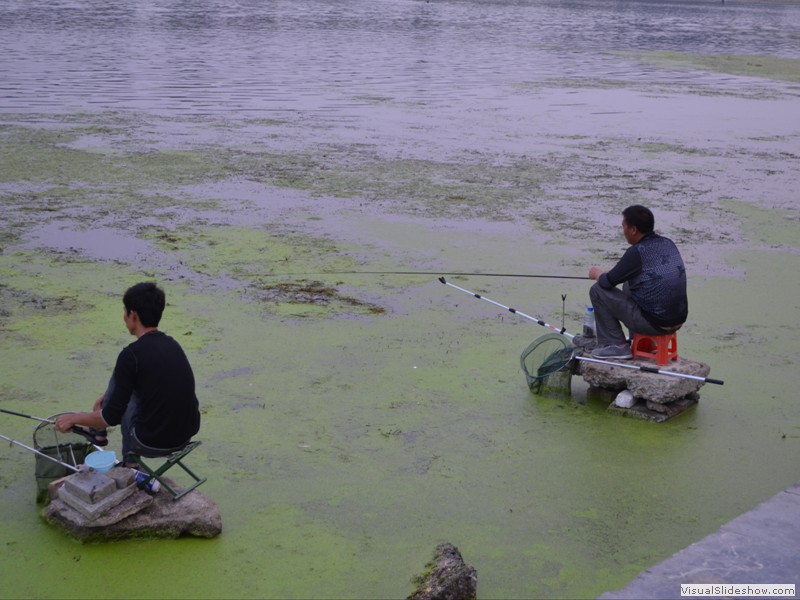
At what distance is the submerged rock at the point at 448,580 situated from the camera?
12.0 feet

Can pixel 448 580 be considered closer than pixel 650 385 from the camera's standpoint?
Yes

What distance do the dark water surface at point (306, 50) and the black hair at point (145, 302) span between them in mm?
12432

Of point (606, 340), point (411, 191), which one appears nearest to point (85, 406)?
point (606, 340)

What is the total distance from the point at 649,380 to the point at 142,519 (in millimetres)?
2792

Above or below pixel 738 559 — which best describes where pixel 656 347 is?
above

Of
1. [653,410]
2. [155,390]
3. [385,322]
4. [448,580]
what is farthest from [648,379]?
[155,390]

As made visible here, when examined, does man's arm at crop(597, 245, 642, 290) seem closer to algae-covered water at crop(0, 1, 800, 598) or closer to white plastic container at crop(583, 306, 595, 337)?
white plastic container at crop(583, 306, 595, 337)

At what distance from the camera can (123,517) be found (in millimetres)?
4055

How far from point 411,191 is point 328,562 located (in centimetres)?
731

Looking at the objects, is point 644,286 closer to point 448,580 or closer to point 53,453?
point 448,580

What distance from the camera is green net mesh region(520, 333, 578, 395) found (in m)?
5.76

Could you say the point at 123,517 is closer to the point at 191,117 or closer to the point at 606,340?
the point at 606,340

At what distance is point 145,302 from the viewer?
410cm

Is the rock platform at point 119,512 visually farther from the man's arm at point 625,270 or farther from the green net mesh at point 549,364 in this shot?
the man's arm at point 625,270
